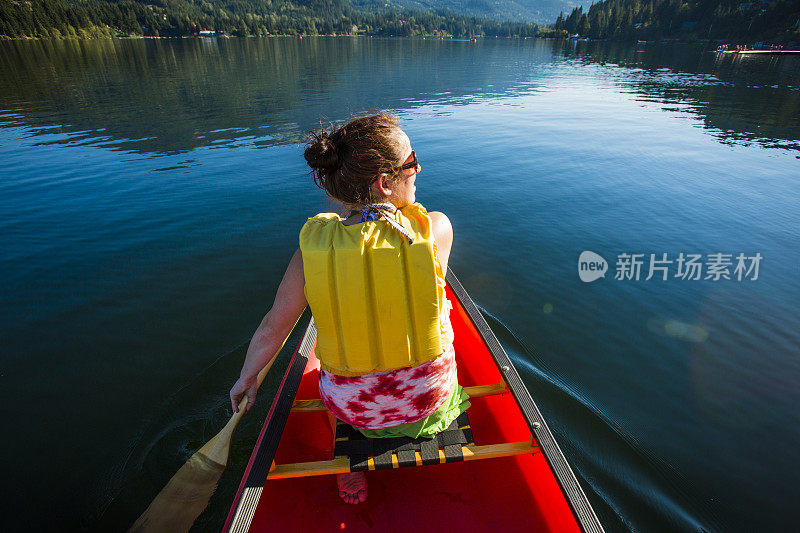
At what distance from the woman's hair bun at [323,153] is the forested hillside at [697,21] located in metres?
A: 92.4

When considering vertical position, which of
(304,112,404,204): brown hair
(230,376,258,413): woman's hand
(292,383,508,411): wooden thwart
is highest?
(304,112,404,204): brown hair

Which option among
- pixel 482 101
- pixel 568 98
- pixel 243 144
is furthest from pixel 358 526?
pixel 568 98

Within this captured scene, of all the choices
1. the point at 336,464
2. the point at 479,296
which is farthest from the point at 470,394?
the point at 479,296

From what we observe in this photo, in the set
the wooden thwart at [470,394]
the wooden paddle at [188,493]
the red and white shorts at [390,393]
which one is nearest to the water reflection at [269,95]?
the wooden thwart at [470,394]

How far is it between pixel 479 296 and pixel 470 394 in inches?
131

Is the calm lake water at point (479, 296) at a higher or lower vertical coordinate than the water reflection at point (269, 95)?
lower

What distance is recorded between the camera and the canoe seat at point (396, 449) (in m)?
2.22

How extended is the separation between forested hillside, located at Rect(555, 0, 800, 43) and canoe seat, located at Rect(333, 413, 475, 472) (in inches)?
3630

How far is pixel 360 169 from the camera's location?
174 cm

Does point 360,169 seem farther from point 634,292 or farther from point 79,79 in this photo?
point 79,79

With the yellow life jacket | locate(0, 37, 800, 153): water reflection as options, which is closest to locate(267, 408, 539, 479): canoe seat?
the yellow life jacket

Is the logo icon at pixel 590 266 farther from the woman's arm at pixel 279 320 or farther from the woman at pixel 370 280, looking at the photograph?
the woman's arm at pixel 279 320

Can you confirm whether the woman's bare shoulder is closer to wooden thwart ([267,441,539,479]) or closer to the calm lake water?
wooden thwart ([267,441,539,479])

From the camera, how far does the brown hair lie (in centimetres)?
171
